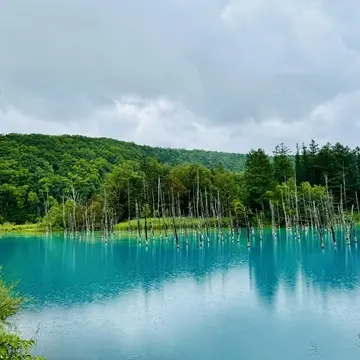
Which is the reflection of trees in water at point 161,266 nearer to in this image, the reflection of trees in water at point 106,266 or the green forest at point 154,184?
the reflection of trees in water at point 106,266

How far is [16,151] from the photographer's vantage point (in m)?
104

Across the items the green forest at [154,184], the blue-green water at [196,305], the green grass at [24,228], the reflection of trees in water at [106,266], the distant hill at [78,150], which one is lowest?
the blue-green water at [196,305]

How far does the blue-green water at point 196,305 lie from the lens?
15281 millimetres

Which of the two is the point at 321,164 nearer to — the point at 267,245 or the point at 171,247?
the point at 267,245

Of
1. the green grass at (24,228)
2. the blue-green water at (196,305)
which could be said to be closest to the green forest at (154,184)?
the green grass at (24,228)

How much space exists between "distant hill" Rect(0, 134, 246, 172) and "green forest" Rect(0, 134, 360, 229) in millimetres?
291

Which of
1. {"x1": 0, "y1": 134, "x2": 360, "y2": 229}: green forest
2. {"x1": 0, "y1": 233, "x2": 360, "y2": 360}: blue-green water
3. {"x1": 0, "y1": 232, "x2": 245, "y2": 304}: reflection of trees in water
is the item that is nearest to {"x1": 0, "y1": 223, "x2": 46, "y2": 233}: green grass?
{"x1": 0, "y1": 134, "x2": 360, "y2": 229}: green forest

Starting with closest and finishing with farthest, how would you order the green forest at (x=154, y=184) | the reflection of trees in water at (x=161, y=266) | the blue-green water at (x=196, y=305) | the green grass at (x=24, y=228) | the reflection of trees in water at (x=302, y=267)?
1. the blue-green water at (x=196, y=305)
2. the reflection of trees in water at (x=302, y=267)
3. the reflection of trees in water at (x=161, y=266)
4. the green forest at (x=154, y=184)
5. the green grass at (x=24, y=228)

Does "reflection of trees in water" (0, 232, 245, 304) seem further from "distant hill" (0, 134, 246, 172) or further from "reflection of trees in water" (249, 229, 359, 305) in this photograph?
"distant hill" (0, 134, 246, 172)

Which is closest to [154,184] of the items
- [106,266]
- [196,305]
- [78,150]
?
[78,150]

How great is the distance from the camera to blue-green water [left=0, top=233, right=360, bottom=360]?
602 inches

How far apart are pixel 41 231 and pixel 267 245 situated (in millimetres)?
48506

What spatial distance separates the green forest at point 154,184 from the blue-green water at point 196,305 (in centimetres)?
2038

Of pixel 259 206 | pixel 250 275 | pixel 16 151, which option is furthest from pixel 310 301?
pixel 16 151
